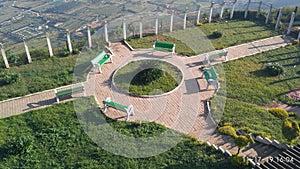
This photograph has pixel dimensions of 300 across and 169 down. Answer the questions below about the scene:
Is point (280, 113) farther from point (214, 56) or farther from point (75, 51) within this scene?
point (75, 51)

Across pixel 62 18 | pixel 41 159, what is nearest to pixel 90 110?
pixel 41 159

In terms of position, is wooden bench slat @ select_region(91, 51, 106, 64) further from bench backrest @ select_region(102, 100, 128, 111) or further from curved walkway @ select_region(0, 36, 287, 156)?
bench backrest @ select_region(102, 100, 128, 111)

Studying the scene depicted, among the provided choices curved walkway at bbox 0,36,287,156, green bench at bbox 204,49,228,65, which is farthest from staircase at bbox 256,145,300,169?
green bench at bbox 204,49,228,65

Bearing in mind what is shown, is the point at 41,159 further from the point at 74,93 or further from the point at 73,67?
the point at 73,67

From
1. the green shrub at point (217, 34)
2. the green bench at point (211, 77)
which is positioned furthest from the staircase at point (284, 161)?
the green shrub at point (217, 34)

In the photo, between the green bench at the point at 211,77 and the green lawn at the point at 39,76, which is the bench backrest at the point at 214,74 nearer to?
the green bench at the point at 211,77

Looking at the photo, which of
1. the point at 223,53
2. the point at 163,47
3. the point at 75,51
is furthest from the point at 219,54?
the point at 75,51
